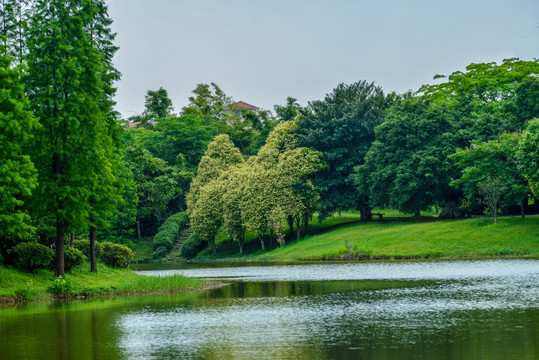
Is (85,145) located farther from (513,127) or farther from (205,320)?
(513,127)

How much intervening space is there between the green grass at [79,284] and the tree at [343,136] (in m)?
38.6

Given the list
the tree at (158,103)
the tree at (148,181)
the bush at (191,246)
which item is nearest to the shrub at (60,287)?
the tree at (148,181)

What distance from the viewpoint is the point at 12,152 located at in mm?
29375

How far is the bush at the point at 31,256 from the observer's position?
33.8 meters

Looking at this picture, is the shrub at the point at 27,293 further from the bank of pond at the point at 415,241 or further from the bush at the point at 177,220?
the bush at the point at 177,220

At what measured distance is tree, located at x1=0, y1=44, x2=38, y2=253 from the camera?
28547 mm

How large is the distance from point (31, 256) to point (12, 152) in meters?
7.37

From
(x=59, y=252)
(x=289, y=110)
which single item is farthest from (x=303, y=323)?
(x=289, y=110)

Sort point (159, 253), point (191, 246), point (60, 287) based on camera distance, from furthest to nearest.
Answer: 1. point (159, 253)
2. point (191, 246)
3. point (60, 287)

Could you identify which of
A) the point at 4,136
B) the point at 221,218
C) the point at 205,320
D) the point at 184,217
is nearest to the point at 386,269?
the point at 205,320

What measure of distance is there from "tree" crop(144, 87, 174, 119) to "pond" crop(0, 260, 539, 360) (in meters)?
87.2

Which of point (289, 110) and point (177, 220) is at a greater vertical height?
point (289, 110)

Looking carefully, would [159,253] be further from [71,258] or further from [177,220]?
[71,258]

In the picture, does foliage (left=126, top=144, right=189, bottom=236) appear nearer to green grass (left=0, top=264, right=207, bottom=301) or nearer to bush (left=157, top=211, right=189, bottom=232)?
bush (left=157, top=211, right=189, bottom=232)
